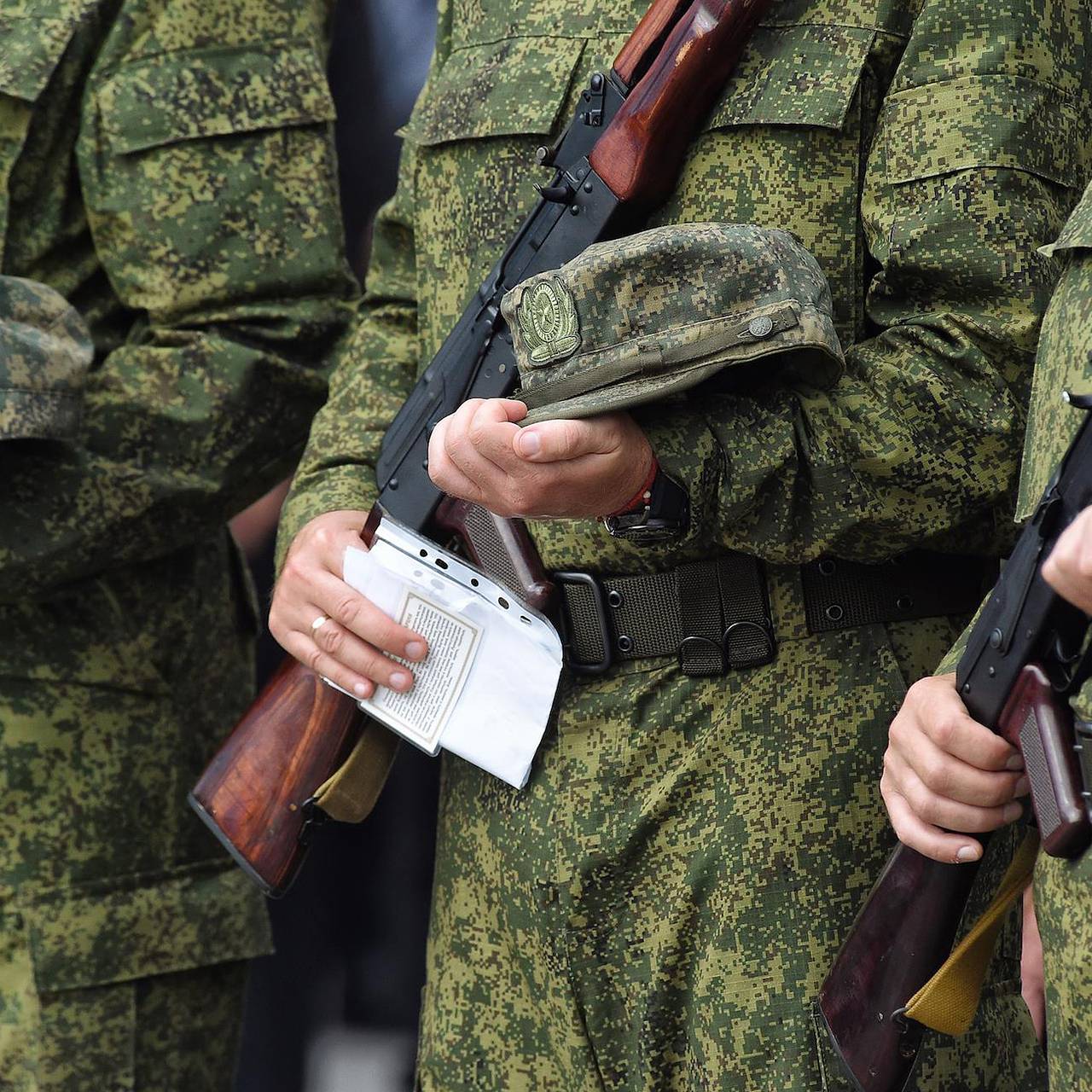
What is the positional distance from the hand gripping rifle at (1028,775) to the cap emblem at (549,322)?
1.26 feet

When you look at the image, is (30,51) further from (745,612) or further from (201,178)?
(745,612)

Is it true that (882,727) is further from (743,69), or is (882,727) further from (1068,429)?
(743,69)

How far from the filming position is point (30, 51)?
1878 mm

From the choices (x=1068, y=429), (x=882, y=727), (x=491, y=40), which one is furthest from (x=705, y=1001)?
(x=491, y=40)

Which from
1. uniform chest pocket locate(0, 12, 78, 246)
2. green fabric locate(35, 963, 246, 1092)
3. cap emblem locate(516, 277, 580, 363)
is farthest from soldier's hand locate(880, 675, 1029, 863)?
uniform chest pocket locate(0, 12, 78, 246)

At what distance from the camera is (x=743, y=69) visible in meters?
1.36

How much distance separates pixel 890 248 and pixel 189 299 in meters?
0.97

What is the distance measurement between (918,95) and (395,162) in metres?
1.49

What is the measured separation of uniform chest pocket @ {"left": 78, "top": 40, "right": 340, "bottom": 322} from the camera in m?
1.90

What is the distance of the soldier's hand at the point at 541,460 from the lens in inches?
46.8

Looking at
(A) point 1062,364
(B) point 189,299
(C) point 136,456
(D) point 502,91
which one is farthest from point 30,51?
(A) point 1062,364

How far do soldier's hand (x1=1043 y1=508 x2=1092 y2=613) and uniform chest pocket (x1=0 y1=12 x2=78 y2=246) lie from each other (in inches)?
55.6

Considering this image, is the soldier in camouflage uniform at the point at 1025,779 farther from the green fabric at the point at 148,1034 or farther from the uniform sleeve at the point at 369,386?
the green fabric at the point at 148,1034

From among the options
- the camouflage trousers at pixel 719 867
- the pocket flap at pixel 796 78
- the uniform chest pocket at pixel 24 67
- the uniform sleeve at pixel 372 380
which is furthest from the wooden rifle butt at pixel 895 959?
the uniform chest pocket at pixel 24 67
